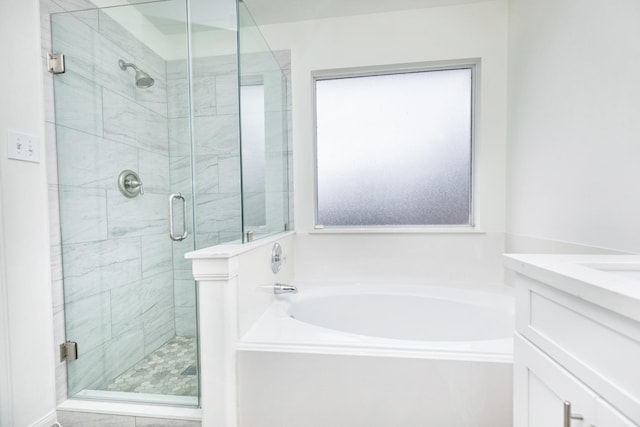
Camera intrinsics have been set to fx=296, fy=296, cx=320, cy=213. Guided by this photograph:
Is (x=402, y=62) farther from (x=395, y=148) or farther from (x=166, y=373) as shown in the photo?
(x=166, y=373)

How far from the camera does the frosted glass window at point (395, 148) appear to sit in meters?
2.13

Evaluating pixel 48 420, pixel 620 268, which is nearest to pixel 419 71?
pixel 620 268

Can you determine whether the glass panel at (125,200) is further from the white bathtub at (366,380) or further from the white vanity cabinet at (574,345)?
the white vanity cabinet at (574,345)

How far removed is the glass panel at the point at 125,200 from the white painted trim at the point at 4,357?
271 mm

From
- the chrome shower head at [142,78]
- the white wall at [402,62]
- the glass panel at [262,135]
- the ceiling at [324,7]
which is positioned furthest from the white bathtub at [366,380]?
the ceiling at [324,7]

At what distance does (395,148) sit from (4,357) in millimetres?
2338

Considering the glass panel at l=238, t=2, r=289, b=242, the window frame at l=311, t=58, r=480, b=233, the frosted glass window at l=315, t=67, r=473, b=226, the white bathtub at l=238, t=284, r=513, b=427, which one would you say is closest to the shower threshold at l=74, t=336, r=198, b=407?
the white bathtub at l=238, t=284, r=513, b=427

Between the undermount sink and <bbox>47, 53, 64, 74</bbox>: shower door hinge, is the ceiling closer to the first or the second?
<bbox>47, 53, 64, 74</bbox>: shower door hinge

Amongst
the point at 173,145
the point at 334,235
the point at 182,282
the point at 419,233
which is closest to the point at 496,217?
the point at 419,233

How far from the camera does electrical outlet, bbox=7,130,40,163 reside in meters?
1.24

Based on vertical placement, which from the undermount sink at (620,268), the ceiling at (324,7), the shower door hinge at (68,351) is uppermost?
the ceiling at (324,7)

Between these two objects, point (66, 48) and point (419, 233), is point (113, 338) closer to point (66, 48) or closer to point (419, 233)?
point (66, 48)

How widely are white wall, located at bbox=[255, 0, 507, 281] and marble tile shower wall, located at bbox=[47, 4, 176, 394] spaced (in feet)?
3.11

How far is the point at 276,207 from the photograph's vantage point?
2.02m
